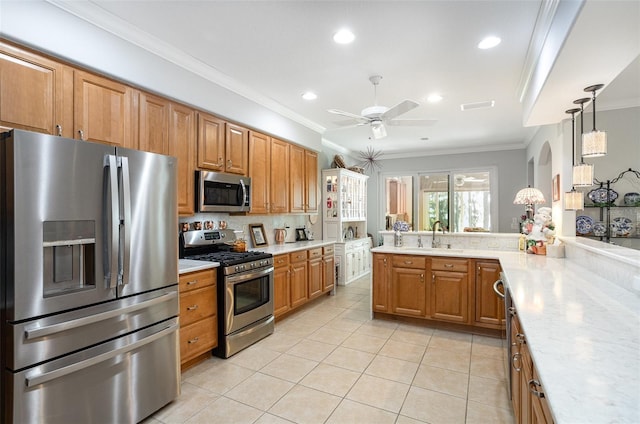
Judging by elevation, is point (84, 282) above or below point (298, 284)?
above

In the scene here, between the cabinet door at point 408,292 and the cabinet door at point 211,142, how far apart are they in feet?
7.88

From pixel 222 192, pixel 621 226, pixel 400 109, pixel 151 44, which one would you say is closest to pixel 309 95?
pixel 400 109

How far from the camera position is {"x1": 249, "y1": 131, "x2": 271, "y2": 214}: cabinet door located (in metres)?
3.96

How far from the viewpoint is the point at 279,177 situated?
4469 mm

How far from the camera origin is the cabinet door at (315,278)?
4590 millimetres

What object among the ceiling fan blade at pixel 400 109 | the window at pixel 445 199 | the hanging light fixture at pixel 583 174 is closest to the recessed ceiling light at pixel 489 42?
the ceiling fan blade at pixel 400 109

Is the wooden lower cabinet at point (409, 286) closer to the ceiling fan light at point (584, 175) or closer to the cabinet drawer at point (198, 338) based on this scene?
the ceiling fan light at point (584, 175)

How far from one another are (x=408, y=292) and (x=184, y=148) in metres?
2.92

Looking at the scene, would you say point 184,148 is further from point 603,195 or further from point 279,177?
point 603,195

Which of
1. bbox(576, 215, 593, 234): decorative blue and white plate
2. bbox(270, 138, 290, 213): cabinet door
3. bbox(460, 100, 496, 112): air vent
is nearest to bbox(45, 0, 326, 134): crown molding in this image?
bbox(270, 138, 290, 213): cabinet door

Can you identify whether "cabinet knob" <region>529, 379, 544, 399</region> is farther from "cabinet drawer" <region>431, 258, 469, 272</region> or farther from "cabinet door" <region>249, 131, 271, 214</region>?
"cabinet door" <region>249, 131, 271, 214</region>

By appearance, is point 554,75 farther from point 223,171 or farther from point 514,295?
point 223,171

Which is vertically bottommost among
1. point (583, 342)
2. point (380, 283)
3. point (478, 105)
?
point (380, 283)

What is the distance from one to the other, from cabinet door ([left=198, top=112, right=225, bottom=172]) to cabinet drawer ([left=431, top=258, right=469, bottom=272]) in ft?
8.57
